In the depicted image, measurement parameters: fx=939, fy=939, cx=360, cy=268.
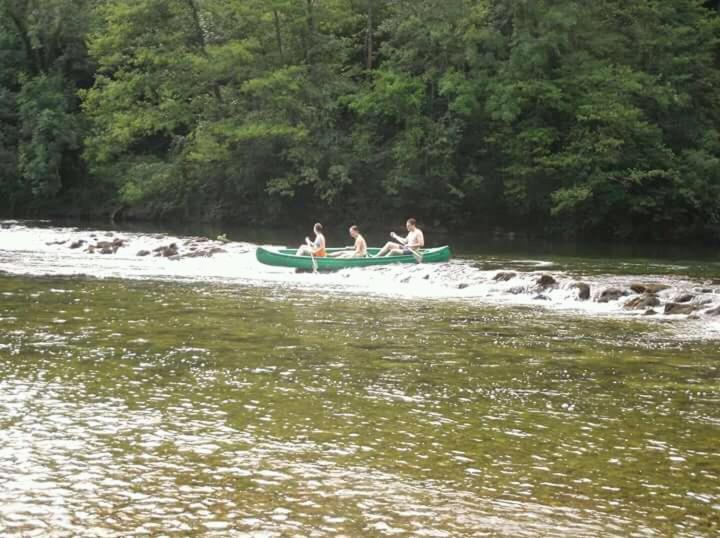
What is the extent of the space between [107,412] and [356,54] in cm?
3893

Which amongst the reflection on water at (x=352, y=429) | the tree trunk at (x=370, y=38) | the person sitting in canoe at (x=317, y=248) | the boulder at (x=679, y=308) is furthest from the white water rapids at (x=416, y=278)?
the tree trunk at (x=370, y=38)

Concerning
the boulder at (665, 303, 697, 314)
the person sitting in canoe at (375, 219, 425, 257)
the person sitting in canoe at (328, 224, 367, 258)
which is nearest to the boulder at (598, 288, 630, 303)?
the boulder at (665, 303, 697, 314)

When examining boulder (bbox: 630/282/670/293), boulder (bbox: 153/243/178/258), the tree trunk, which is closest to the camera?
boulder (bbox: 630/282/670/293)

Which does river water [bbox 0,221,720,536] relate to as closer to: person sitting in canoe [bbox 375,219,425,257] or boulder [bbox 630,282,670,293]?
boulder [bbox 630,282,670,293]

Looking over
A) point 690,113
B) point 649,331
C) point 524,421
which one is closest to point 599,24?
point 690,113

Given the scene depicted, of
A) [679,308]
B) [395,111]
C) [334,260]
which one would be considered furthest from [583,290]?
[395,111]

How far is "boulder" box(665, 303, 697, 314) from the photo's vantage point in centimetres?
1752

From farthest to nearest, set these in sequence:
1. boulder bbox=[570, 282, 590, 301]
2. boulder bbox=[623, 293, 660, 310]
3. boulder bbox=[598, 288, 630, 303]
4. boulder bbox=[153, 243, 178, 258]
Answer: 1. boulder bbox=[153, 243, 178, 258]
2. boulder bbox=[570, 282, 590, 301]
3. boulder bbox=[598, 288, 630, 303]
4. boulder bbox=[623, 293, 660, 310]

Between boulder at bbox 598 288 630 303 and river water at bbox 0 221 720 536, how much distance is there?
31.2 inches

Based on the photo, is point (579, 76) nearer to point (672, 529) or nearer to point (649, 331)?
point (649, 331)

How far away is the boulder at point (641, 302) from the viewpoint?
18.1 metres

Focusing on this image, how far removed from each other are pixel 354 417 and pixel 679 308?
1051 cm

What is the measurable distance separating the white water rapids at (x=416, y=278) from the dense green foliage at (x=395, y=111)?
11.7 m

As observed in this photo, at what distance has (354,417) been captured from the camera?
9.04m
